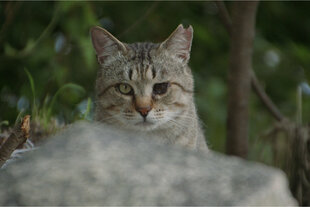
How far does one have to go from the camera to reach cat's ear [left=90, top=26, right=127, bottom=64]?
174 cm

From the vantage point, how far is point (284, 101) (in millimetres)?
3258

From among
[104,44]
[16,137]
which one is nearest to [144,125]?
[104,44]

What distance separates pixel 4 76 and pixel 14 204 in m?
1.78

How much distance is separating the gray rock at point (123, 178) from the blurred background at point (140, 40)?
Answer: 1.00 m

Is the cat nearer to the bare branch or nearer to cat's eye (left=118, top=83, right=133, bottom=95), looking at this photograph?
cat's eye (left=118, top=83, right=133, bottom=95)

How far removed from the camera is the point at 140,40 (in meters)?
2.80

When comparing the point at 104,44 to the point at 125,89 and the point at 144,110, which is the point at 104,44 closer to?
the point at 125,89

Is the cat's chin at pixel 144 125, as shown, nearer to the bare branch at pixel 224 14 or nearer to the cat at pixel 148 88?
the cat at pixel 148 88

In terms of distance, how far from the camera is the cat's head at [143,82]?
1.68 m

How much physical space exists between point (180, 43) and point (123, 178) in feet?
3.56

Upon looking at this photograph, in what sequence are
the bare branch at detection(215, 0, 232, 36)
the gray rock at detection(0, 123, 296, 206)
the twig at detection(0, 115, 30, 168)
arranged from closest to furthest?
the gray rock at detection(0, 123, 296, 206), the twig at detection(0, 115, 30, 168), the bare branch at detection(215, 0, 232, 36)

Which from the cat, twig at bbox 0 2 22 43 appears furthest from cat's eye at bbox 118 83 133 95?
twig at bbox 0 2 22 43

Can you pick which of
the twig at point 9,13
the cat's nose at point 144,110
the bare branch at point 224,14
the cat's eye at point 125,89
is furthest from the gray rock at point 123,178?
the bare branch at point 224,14

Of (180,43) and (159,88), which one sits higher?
(180,43)
